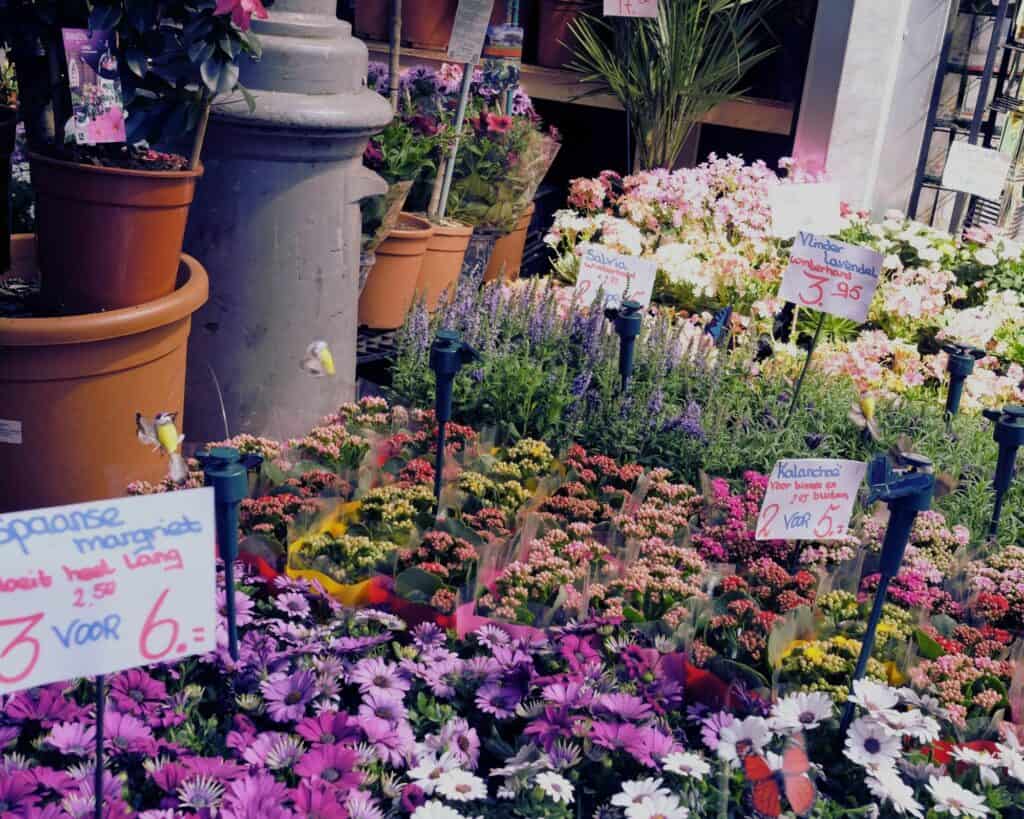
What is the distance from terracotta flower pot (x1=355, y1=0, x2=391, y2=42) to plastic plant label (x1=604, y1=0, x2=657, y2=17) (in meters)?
1.08

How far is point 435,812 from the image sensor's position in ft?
4.19

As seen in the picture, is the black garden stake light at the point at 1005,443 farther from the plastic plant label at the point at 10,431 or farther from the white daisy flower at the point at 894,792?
the plastic plant label at the point at 10,431

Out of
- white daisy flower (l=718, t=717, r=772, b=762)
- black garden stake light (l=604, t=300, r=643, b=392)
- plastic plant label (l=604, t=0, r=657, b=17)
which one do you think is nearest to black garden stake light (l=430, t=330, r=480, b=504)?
black garden stake light (l=604, t=300, r=643, b=392)

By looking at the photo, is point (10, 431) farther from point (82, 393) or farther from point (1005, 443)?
point (1005, 443)

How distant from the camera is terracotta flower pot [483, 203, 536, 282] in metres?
4.55

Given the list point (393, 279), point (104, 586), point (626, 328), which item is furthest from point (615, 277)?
point (104, 586)

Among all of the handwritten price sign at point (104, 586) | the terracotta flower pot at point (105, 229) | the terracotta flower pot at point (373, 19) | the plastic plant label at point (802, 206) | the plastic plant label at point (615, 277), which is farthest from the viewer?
the terracotta flower pot at point (373, 19)

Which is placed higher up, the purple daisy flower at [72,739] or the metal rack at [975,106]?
the metal rack at [975,106]

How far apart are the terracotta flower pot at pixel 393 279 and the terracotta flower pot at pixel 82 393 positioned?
49.7 inches

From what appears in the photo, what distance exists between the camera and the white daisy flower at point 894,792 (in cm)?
134

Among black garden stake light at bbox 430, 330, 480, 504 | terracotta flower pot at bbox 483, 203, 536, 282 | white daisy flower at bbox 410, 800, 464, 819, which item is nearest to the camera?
white daisy flower at bbox 410, 800, 464, 819

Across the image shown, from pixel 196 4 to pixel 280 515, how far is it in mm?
1110

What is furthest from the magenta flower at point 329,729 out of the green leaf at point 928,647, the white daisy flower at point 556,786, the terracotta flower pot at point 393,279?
the terracotta flower pot at point 393,279

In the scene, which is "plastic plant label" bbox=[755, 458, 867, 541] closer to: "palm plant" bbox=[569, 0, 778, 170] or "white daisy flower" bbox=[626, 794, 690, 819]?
"white daisy flower" bbox=[626, 794, 690, 819]
